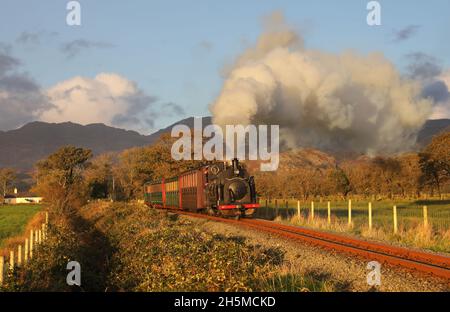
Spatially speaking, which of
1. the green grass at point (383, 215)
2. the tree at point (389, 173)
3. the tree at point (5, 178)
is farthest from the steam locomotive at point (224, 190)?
the tree at point (5, 178)

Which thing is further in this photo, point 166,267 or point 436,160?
point 436,160

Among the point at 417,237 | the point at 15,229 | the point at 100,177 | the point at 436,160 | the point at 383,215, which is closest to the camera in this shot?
the point at 417,237

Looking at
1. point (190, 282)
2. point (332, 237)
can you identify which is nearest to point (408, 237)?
point (332, 237)

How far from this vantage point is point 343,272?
35.4ft

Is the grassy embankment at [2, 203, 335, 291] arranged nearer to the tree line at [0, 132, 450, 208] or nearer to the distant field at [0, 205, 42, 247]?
the distant field at [0, 205, 42, 247]

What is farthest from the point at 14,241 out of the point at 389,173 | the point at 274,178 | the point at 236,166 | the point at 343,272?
the point at 274,178

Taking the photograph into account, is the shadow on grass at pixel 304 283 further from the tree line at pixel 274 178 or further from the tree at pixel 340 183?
the tree at pixel 340 183

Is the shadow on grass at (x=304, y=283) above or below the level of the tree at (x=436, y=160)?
below

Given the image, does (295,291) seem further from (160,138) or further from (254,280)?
(160,138)

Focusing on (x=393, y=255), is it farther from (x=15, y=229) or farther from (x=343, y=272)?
(x=15, y=229)

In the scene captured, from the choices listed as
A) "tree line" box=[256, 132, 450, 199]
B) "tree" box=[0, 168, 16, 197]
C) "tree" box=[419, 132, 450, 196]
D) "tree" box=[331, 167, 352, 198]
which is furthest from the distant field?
"tree" box=[0, 168, 16, 197]

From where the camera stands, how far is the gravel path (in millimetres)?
9273

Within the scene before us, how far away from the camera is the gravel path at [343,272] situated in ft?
30.4
